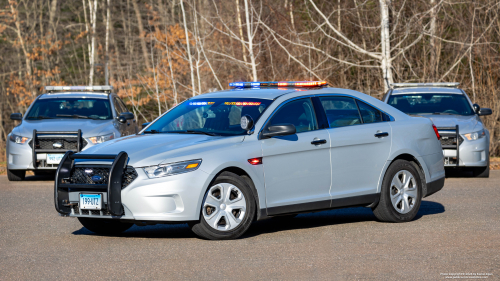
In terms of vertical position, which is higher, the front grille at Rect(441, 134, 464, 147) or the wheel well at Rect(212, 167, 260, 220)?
the wheel well at Rect(212, 167, 260, 220)

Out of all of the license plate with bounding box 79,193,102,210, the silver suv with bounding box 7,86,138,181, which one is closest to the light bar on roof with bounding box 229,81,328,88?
the license plate with bounding box 79,193,102,210

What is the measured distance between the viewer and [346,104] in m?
9.14

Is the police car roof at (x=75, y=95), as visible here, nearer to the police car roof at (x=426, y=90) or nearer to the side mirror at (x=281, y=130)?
the police car roof at (x=426, y=90)

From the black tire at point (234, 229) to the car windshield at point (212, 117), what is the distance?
61 cm

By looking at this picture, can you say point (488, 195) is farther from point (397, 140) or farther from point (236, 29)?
point (236, 29)

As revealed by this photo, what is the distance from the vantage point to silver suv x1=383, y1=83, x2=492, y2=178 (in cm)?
1466

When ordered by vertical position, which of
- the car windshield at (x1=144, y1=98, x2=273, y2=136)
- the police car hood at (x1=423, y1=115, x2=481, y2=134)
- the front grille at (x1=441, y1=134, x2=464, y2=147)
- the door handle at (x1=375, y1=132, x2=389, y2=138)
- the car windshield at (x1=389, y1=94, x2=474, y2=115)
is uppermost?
the car windshield at (x1=144, y1=98, x2=273, y2=136)

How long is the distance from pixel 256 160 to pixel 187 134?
0.87m

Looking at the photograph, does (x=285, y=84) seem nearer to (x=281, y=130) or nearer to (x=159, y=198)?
(x=281, y=130)

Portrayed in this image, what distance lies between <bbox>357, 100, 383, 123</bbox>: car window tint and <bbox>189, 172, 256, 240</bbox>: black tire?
206 centimetres

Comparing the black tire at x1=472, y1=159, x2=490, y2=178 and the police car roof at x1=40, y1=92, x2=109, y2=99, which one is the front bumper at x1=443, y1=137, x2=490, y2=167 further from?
the police car roof at x1=40, y1=92, x2=109, y2=99

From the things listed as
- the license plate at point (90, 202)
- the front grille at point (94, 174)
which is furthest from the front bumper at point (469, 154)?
the license plate at point (90, 202)

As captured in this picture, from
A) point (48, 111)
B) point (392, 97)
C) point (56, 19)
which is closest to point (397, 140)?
point (392, 97)

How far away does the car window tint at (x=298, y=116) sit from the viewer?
851 cm
